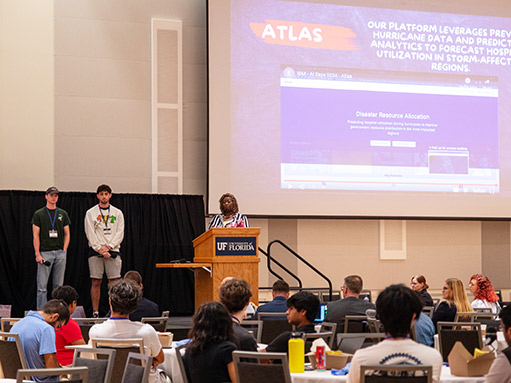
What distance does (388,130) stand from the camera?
11625 millimetres

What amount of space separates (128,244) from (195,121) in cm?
212

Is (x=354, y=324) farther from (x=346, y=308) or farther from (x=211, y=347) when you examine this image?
(x=211, y=347)

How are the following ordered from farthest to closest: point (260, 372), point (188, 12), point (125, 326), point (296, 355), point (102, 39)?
point (188, 12) → point (102, 39) → point (125, 326) → point (296, 355) → point (260, 372)

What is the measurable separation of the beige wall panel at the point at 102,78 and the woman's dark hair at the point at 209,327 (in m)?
7.74

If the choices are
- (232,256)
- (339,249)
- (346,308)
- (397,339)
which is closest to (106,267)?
(232,256)

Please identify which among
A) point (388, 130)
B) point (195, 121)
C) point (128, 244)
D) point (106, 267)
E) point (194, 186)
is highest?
point (195, 121)

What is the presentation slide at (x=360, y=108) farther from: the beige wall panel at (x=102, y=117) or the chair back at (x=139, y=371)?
the chair back at (x=139, y=371)

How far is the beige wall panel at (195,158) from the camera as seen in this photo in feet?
37.3

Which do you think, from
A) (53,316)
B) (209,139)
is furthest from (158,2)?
(53,316)

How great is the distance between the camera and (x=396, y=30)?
38.8ft

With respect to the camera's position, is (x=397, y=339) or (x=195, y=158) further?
(x=195, y=158)

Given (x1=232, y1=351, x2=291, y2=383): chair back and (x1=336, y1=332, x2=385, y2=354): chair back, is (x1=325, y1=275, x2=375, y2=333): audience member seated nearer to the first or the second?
(x1=336, y1=332, x2=385, y2=354): chair back

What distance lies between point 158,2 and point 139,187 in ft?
9.19

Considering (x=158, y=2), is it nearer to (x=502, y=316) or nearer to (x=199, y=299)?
(x=199, y=299)
